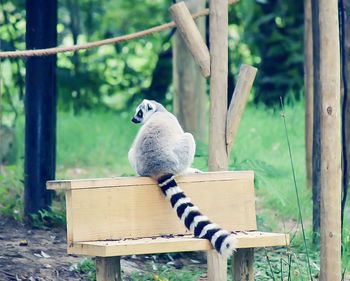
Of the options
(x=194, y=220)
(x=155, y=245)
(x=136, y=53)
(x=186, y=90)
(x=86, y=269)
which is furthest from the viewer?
(x=136, y=53)

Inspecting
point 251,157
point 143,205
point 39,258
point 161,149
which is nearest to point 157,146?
point 161,149

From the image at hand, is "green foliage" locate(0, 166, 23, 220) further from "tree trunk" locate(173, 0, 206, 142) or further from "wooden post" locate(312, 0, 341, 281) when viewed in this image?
"wooden post" locate(312, 0, 341, 281)

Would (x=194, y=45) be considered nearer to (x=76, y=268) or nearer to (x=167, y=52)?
(x=76, y=268)

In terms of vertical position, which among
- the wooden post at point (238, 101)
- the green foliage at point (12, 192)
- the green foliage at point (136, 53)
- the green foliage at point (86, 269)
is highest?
the green foliage at point (136, 53)

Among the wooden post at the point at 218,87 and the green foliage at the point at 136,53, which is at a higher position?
the green foliage at the point at 136,53

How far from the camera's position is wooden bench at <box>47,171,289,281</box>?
429 centimetres

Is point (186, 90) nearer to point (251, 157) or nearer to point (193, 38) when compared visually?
point (251, 157)

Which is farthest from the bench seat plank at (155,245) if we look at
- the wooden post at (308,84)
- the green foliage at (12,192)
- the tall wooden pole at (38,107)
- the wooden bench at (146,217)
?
the wooden post at (308,84)

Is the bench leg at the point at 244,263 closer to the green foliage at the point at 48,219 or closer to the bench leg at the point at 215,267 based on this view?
the bench leg at the point at 215,267

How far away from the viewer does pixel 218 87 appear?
5.06 metres

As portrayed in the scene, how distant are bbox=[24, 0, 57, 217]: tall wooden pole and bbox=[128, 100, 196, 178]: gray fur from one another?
1.53 meters

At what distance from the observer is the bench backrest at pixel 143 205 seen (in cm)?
433

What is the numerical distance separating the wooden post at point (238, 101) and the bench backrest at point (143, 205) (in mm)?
388

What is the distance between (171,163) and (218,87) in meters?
0.58
